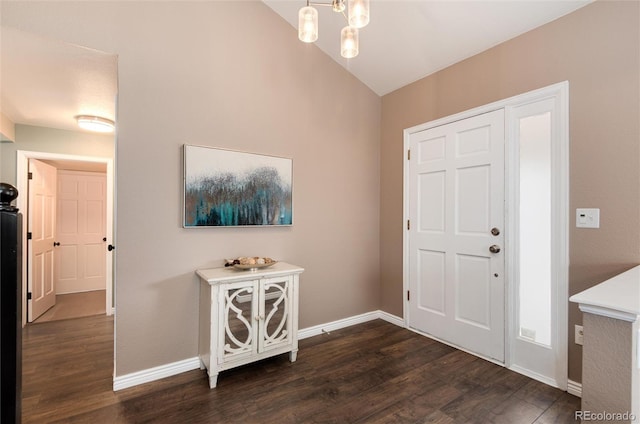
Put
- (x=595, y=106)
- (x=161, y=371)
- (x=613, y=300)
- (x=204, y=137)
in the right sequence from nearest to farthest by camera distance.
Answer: (x=613, y=300), (x=595, y=106), (x=161, y=371), (x=204, y=137)

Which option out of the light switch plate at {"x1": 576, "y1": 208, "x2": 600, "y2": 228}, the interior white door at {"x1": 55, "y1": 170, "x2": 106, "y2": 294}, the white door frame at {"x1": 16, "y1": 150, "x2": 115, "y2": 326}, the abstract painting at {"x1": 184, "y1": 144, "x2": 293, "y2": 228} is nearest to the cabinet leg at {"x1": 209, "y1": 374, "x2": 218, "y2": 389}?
the abstract painting at {"x1": 184, "y1": 144, "x2": 293, "y2": 228}

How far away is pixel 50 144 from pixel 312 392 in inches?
155

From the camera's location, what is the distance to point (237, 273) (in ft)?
7.37

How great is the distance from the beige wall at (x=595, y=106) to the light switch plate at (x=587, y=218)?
0.03 metres

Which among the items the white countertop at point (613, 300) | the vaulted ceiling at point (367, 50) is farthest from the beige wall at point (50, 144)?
the white countertop at point (613, 300)

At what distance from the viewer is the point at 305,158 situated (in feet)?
9.75

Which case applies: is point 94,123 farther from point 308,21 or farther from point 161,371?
point 308,21

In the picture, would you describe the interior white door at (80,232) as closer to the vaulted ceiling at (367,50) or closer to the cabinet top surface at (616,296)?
the vaulted ceiling at (367,50)

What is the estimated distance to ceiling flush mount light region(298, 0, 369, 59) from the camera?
1556 millimetres

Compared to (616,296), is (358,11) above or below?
above

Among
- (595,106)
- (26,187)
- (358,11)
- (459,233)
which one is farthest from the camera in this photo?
(26,187)

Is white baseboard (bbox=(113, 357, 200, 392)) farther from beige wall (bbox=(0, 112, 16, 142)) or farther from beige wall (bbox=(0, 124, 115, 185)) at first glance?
beige wall (bbox=(0, 112, 16, 142))

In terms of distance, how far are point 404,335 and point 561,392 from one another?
1.25m

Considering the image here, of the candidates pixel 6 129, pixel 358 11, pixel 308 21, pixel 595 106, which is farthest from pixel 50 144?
pixel 595 106
